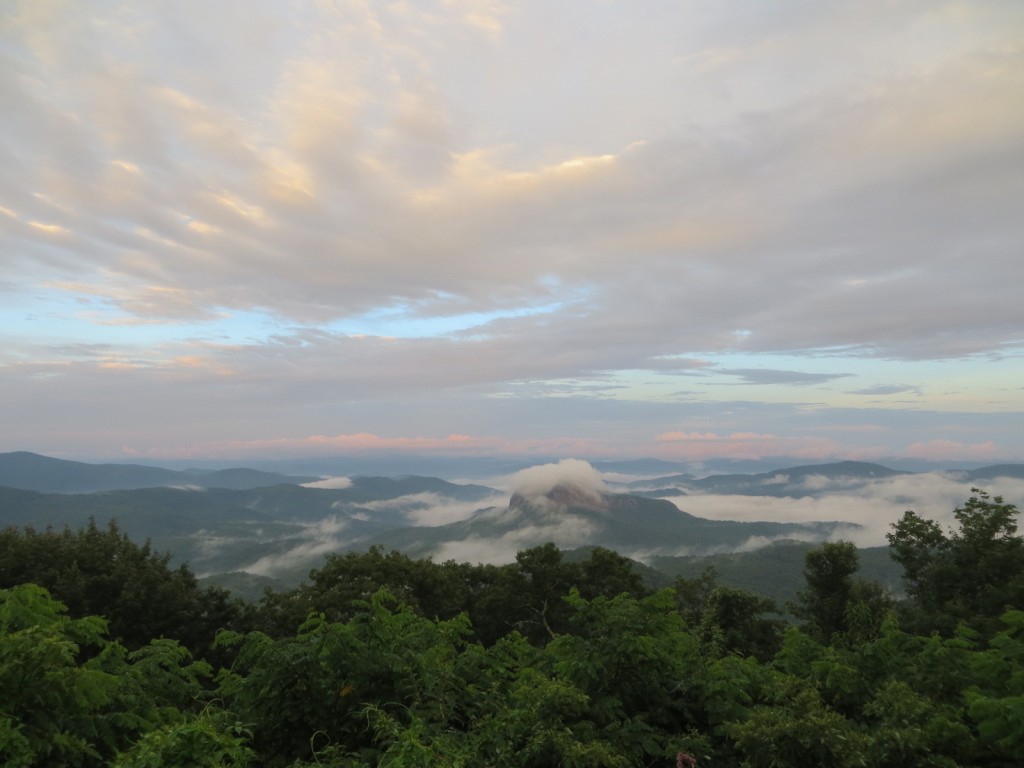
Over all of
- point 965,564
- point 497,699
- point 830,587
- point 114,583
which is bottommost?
point 830,587

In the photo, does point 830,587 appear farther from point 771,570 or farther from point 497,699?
point 771,570

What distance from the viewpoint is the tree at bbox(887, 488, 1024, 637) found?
2861 cm

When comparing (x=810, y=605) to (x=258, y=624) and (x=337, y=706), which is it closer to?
(x=258, y=624)

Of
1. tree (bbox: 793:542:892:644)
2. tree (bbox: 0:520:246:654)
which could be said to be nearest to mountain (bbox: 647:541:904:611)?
tree (bbox: 793:542:892:644)

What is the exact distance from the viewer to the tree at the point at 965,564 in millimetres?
28609

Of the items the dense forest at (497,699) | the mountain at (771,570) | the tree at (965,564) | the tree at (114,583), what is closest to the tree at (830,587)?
the tree at (965,564)

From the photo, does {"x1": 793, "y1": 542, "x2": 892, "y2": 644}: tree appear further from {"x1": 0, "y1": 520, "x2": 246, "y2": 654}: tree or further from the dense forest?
{"x1": 0, "y1": 520, "x2": 246, "y2": 654}: tree

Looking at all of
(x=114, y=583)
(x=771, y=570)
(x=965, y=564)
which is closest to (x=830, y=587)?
(x=965, y=564)

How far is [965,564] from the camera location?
31.9m

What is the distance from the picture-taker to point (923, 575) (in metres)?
34.4

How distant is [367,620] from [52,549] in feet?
105

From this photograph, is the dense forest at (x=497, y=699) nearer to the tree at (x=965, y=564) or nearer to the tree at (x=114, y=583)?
the tree at (x=965, y=564)

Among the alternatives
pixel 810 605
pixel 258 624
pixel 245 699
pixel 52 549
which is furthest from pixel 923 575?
pixel 52 549

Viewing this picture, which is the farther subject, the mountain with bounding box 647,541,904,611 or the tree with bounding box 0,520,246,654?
the mountain with bounding box 647,541,904,611
